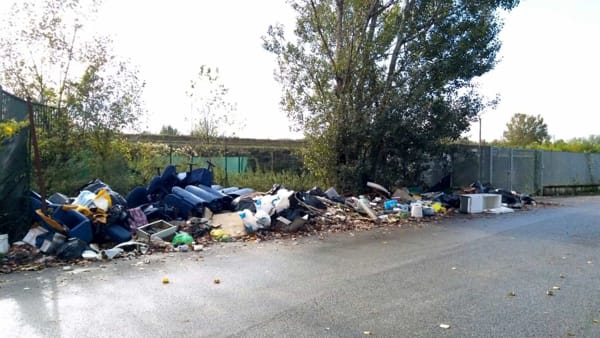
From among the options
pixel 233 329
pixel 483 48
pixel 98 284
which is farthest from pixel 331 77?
pixel 233 329

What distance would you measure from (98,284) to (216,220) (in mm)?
4062

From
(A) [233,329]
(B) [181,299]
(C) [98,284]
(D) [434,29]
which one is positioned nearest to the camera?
(A) [233,329]

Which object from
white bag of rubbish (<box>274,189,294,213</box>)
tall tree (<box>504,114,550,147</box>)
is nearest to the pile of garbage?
white bag of rubbish (<box>274,189,294,213</box>)

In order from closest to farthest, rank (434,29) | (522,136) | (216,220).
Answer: (216,220)
(434,29)
(522,136)

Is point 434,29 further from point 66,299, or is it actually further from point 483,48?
point 66,299

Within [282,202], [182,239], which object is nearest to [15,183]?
[182,239]

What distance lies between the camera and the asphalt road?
4047mm

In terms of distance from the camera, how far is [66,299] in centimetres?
489

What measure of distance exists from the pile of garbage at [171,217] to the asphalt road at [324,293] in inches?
28.5

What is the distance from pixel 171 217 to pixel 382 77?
8954 mm

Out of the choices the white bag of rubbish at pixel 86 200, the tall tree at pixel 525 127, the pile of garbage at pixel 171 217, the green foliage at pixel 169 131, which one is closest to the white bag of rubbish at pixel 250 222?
the pile of garbage at pixel 171 217

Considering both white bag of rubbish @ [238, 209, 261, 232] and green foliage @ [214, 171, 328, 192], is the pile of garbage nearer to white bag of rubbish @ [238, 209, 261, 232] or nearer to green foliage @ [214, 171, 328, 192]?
white bag of rubbish @ [238, 209, 261, 232]

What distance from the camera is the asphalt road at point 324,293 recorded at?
13.3ft

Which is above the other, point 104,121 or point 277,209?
point 104,121
